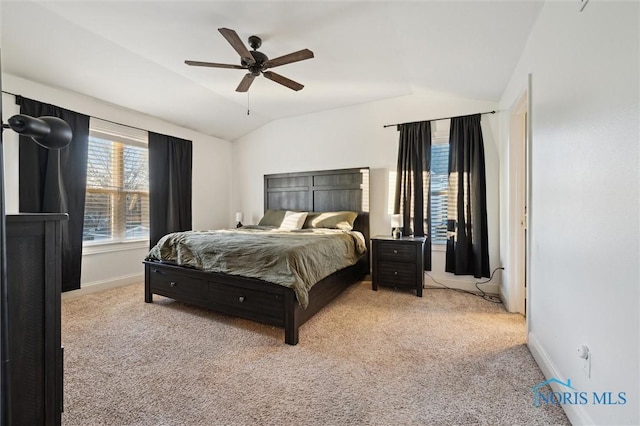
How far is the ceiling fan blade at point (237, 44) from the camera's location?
6.59 feet

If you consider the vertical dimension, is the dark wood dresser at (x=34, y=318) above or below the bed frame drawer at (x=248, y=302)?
above

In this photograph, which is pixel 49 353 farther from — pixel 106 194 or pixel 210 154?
pixel 210 154

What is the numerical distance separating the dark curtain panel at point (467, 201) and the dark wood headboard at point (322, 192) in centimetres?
113

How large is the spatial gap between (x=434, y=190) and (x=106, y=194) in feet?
14.4

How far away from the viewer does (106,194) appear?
12.1 ft

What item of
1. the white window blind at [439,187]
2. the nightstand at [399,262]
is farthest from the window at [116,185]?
the white window blind at [439,187]

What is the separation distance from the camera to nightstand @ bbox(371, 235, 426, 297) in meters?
3.20

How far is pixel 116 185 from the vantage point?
377 cm

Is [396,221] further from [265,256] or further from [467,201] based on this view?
[265,256]

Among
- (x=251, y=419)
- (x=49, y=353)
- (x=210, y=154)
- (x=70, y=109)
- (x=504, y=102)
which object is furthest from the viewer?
(x=210, y=154)

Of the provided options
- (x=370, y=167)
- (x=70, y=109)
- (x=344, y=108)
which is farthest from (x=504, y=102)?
(x=70, y=109)

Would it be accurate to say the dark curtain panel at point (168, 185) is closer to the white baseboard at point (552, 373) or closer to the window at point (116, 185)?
the window at point (116, 185)

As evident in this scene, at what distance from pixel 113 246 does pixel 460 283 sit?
4.60 metres

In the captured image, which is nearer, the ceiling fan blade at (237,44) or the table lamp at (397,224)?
the ceiling fan blade at (237,44)
